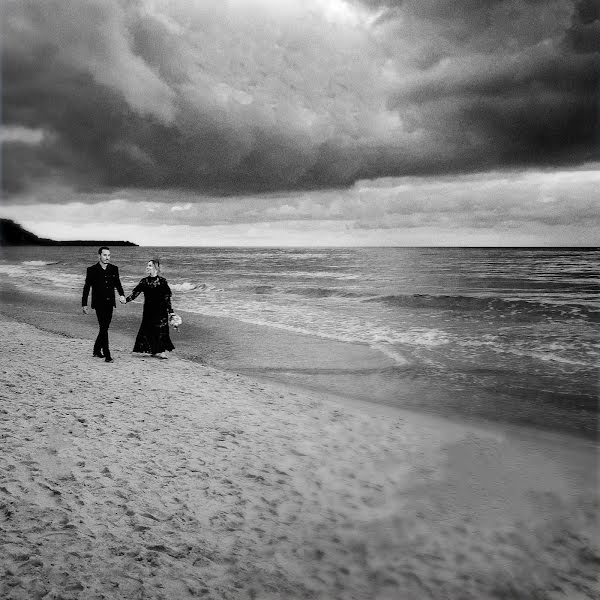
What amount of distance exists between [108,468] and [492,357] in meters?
9.14

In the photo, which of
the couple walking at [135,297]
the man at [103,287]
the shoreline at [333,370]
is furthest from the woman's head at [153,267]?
the shoreline at [333,370]

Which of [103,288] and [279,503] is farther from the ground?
[103,288]

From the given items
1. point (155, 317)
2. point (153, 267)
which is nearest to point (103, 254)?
point (153, 267)

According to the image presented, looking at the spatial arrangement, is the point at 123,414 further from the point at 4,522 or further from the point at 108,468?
the point at 4,522

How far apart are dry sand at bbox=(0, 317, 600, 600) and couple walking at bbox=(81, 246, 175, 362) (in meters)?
2.47

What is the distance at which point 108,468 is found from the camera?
4.70 m

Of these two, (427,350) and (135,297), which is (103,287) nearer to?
(135,297)

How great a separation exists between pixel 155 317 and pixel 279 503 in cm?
641

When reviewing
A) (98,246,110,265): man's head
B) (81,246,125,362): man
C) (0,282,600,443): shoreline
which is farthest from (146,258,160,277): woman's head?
(0,282,600,443): shoreline

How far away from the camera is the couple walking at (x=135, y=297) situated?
9.12m

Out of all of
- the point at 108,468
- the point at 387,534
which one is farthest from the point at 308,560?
the point at 108,468

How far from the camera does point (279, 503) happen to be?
4316 millimetres

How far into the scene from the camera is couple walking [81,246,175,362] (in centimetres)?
912

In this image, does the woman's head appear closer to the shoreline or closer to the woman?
the woman
